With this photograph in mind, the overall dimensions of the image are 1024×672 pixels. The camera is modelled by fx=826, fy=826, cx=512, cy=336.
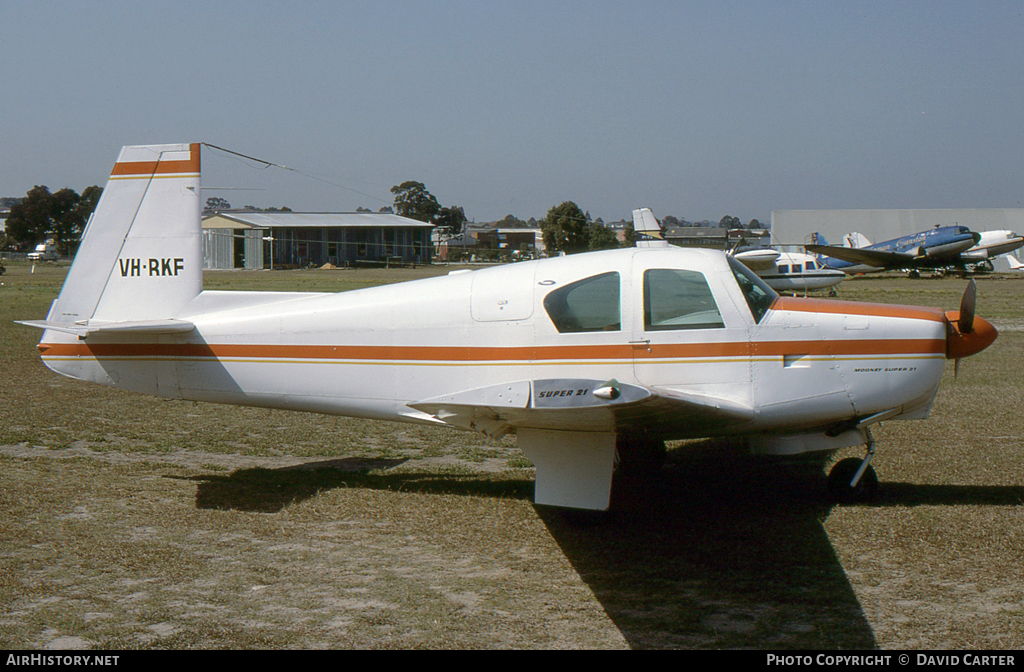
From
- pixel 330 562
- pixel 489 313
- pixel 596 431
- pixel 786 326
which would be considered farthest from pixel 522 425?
pixel 786 326

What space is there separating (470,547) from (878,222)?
6700 centimetres

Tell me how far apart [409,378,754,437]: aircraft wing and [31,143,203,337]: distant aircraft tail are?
300 centimetres

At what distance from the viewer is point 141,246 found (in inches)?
282

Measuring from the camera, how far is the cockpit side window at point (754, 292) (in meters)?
6.06

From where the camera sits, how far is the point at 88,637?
4309 millimetres

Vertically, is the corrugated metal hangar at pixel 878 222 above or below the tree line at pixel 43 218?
below

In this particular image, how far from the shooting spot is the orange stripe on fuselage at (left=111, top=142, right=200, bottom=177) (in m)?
7.14

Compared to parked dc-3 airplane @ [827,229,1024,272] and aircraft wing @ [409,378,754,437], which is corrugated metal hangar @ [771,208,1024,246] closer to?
parked dc-3 airplane @ [827,229,1024,272]

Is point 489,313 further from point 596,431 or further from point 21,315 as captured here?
point 21,315

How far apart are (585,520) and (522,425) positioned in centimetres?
108

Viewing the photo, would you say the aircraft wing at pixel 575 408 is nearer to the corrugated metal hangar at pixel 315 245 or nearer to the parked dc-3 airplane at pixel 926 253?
the parked dc-3 airplane at pixel 926 253

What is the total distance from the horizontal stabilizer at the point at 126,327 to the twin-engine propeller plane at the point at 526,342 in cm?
2

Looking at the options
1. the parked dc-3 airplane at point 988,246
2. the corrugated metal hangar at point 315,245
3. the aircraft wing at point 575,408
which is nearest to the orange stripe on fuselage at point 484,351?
the aircraft wing at point 575,408

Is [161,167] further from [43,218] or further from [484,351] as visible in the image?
[43,218]
